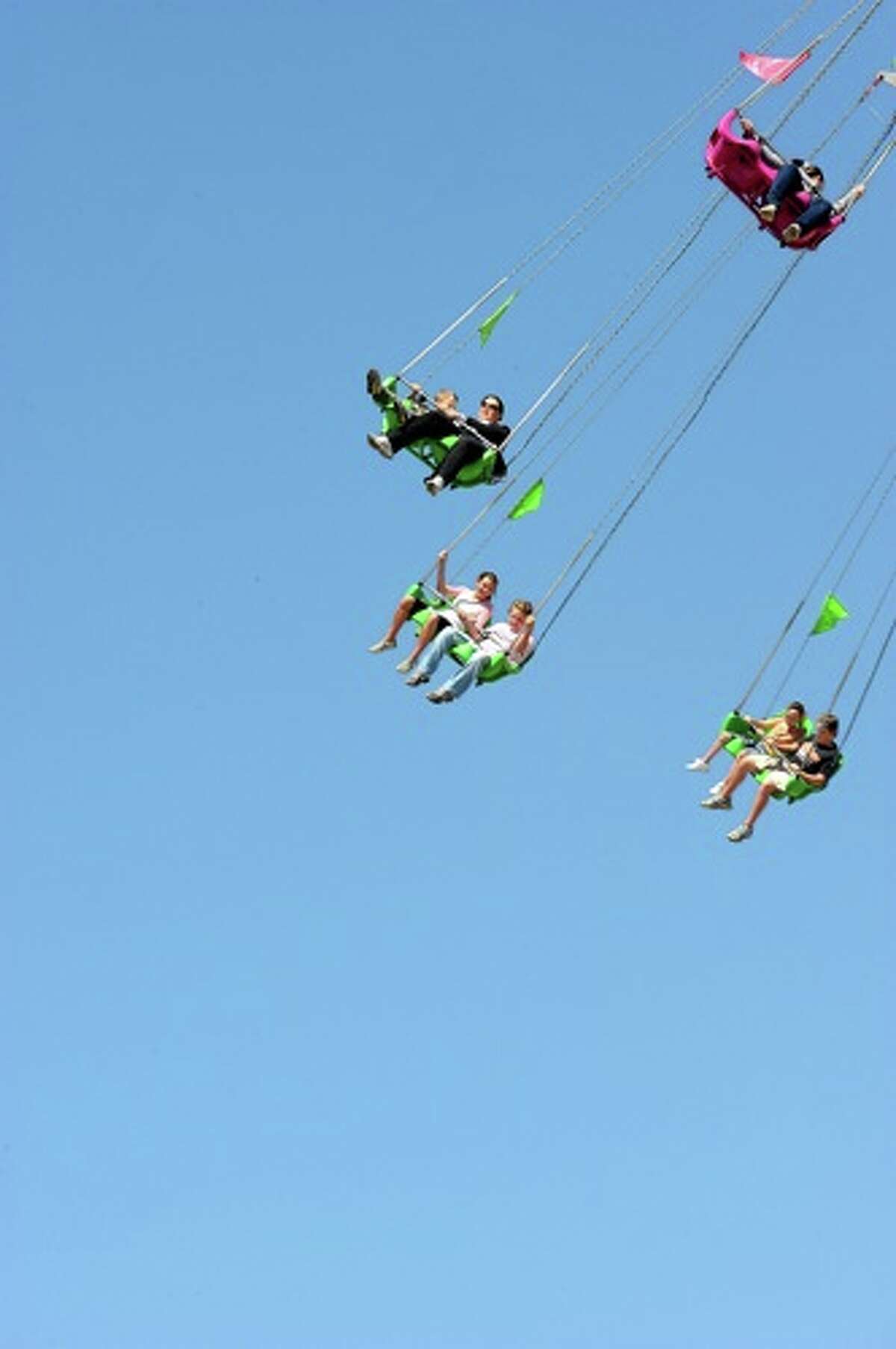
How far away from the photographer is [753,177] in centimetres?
3062

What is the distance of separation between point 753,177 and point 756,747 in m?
5.03

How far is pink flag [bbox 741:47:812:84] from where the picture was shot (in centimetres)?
2939

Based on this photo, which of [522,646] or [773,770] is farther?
[773,770]

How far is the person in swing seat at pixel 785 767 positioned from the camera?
2997 centimetres

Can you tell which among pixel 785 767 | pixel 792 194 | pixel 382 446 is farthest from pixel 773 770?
pixel 792 194

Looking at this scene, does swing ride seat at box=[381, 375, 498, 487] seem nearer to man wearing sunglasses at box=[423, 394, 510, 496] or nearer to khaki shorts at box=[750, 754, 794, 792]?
man wearing sunglasses at box=[423, 394, 510, 496]

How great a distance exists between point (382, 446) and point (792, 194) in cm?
435

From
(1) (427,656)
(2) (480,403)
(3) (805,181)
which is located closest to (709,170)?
(3) (805,181)

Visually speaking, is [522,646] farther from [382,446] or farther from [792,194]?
[792,194]

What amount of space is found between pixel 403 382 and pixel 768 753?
4.52m

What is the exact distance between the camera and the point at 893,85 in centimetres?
2975

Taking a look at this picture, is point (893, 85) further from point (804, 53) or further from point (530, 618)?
point (530, 618)

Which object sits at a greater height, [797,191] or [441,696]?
[797,191]

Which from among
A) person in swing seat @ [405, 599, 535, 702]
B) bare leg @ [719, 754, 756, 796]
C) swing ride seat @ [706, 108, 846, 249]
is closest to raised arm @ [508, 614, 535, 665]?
person in swing seat @ [405, 599, 535, 702]
